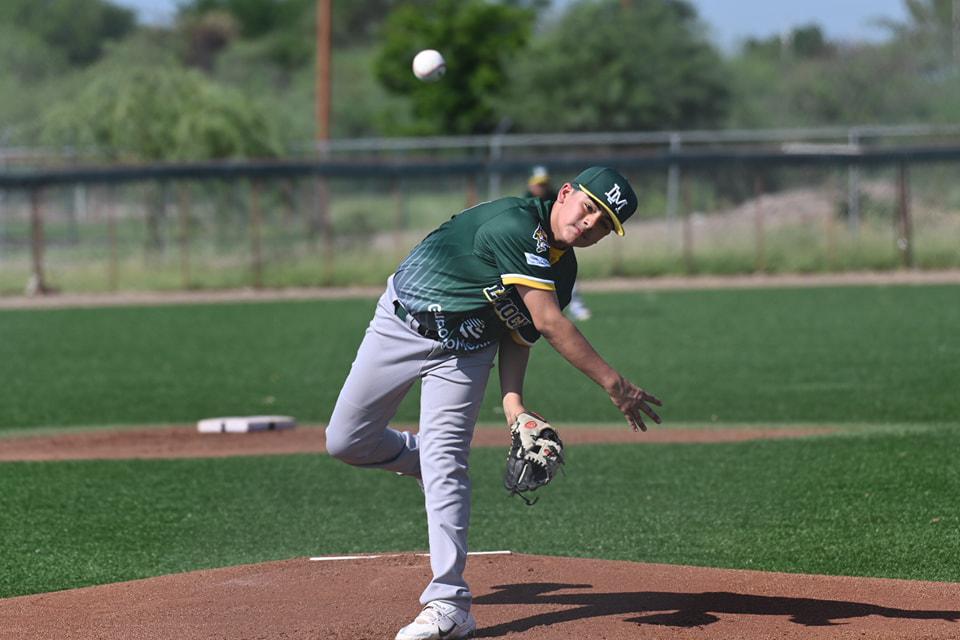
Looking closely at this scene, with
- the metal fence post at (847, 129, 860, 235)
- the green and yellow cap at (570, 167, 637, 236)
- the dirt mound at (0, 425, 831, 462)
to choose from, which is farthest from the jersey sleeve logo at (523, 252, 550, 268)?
the metal fence post at (847, 129, 860, 235)

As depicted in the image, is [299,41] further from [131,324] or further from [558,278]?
[558,278]

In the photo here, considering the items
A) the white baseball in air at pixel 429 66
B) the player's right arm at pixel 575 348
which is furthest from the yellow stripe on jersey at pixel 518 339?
the white baseball in air at pixel 429 66

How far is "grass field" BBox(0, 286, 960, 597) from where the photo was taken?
24.3 feet

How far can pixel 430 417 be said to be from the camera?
5.39 m

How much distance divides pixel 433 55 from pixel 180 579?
267 inches

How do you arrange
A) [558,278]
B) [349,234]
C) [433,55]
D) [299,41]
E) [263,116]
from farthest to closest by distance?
[299,41] < [263,116] < [349,234] < [433,55] < [558,278]

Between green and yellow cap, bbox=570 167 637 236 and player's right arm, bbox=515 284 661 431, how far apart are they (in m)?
Answer: 0.37

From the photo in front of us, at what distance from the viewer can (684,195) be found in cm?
2648

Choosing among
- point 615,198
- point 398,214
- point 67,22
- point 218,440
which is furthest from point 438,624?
point 67,22

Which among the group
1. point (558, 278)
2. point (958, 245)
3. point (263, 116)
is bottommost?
point (558, 278)

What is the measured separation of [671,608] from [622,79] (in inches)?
1298

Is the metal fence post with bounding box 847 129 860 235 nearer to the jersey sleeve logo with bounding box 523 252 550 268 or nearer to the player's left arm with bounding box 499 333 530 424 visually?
the player's left arm with bounding box 499 333 530 424

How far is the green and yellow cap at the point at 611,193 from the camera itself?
507cm

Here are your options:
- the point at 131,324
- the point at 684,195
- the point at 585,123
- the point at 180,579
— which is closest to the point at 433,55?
the point at 180,579
